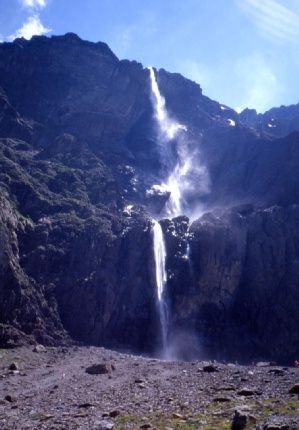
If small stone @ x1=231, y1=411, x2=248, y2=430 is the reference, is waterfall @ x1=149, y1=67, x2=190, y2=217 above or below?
above

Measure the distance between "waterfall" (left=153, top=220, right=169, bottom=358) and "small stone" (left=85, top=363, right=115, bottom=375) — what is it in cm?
1830

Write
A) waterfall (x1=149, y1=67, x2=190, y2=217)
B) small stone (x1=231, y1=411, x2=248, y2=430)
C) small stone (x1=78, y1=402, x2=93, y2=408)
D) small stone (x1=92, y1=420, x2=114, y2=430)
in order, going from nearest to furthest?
1. small stone (x1=231, y1=411, x2=248, y2=430)
2. small stone (x1=92, y1=420, x2=114, y2=430)
3. small stone (x1=78, y1=402, x2=93, y2=408)
4. waterfall (x1=149, y1=67, x2=190, y2=217)

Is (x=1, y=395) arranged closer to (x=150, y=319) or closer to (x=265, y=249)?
(x=150, y=319)

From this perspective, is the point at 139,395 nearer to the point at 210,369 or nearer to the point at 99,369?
the point at 210,369

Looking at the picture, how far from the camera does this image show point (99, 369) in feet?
130

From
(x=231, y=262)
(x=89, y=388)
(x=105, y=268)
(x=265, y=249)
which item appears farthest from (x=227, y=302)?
(x=89, y=388)

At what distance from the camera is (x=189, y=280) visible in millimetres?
66312

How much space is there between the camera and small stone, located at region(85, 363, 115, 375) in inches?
1550

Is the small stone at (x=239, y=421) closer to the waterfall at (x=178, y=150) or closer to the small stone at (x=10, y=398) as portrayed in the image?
the small stone at (x=10, y=398)

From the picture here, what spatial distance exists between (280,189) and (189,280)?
27734mm

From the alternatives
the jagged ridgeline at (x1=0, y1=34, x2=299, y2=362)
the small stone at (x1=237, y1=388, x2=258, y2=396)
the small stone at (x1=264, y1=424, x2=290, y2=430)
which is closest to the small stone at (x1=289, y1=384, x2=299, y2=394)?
the small stone at (x1=237, y1=388, x2=258, y2=396)

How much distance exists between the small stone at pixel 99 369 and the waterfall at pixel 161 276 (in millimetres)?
18299

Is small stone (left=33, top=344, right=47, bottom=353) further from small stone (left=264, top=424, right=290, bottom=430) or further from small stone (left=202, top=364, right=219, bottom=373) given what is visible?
small stone (left=264, top=424, right=290, bottom=430)

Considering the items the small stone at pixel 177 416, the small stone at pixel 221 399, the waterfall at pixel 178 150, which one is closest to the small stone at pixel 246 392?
the small stone at pixel 221 399
